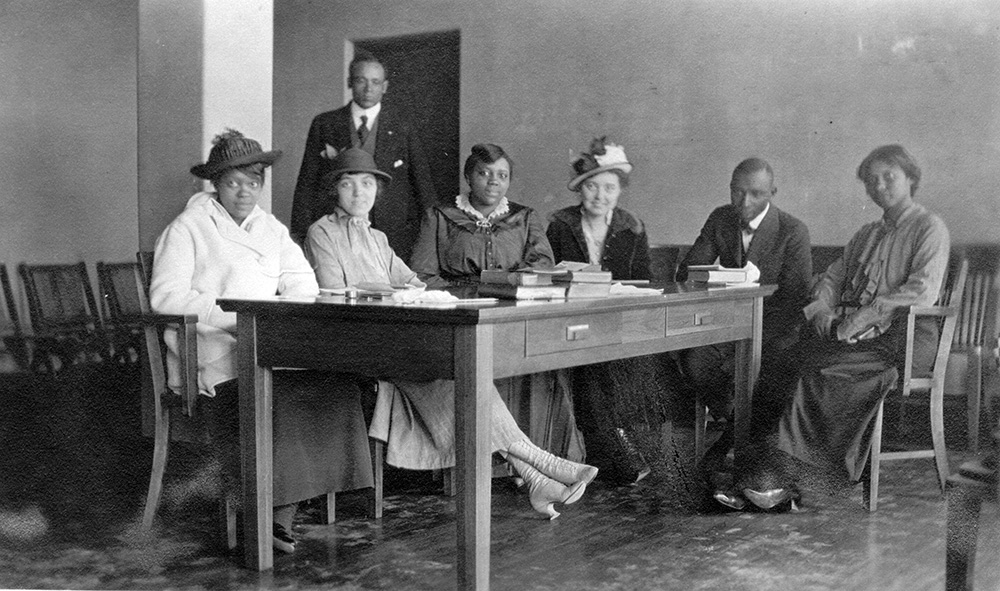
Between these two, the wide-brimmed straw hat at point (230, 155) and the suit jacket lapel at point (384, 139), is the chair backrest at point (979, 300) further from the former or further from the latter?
the wide-brimmed straw hat at point (230, 155)

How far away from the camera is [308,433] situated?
3207 mm

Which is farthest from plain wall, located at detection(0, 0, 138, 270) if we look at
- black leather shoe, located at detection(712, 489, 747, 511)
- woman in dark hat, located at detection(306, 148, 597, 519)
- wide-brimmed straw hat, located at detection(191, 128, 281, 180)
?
black leather shoe, located at detection(712, 489, 747, 511)

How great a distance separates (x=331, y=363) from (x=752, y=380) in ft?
6.85

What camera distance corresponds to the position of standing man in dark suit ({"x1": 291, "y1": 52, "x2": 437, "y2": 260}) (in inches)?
171

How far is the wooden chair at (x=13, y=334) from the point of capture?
3535 mm

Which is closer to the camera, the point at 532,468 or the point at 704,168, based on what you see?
the point at 532,468

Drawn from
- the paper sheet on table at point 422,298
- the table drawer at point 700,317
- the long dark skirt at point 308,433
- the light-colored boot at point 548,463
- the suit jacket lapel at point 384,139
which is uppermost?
the suit jacket lapel at point 384,139

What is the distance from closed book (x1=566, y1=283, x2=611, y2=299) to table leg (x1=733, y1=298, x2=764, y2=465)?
1.21 metres

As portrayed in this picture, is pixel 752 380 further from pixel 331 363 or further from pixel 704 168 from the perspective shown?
pixel 331 363

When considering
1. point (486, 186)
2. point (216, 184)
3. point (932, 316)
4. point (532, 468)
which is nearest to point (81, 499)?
point (216, 184)

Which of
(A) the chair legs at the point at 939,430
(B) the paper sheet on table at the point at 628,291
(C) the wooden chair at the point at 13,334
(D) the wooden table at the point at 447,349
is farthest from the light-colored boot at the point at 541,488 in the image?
(C) the wooden chair at the point at 13,334

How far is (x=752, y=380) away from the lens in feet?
13.6

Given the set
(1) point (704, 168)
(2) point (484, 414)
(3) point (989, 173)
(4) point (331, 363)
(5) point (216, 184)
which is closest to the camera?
(2) point (484, 414)

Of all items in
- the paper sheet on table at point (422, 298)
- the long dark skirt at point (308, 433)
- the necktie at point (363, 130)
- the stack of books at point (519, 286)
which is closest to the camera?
the paper sheet on table at point (422, 298)
